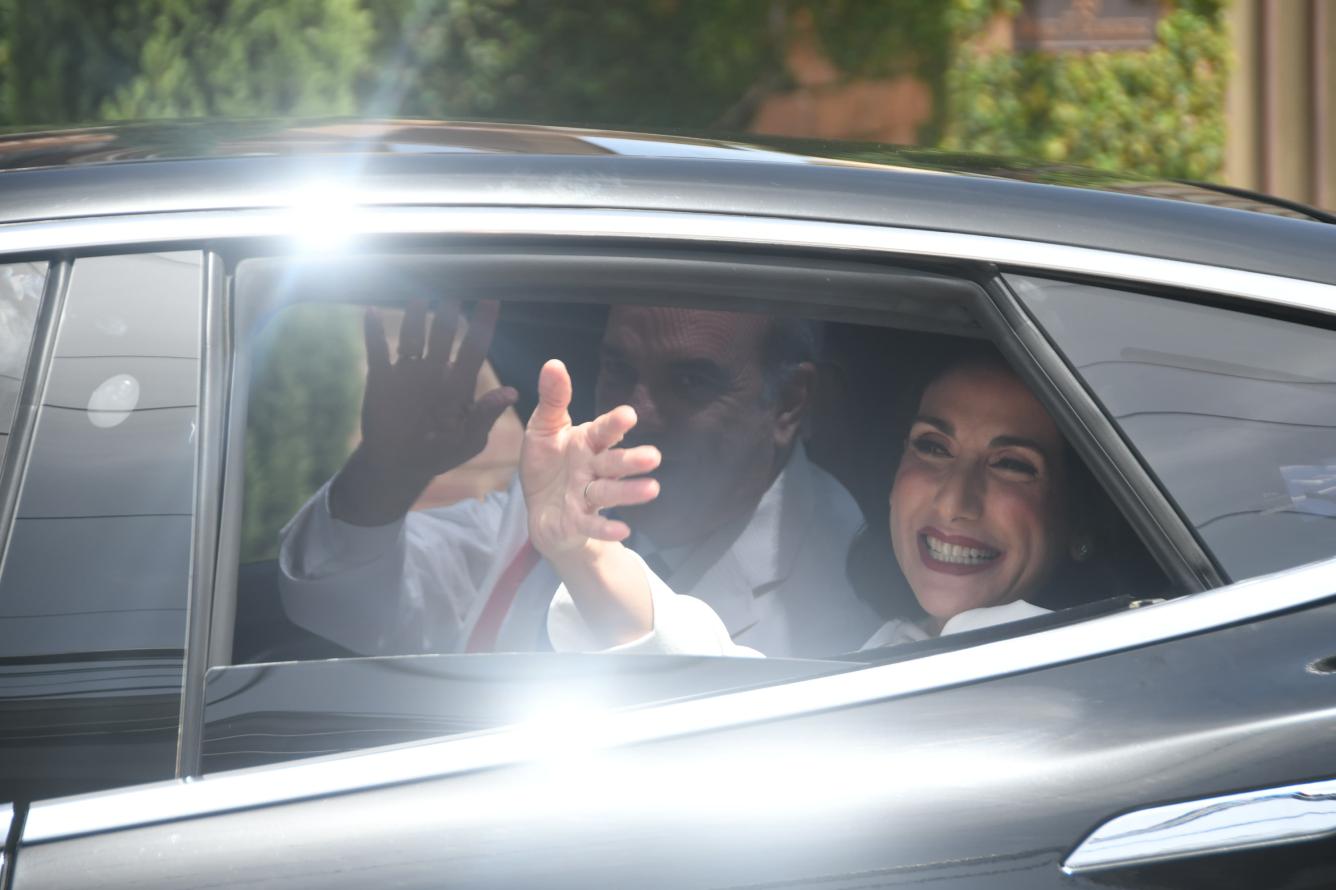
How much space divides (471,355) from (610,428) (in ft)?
1.64

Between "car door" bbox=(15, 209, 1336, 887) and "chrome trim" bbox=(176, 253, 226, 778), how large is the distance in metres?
0.07

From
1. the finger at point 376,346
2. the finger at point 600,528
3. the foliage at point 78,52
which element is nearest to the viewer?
the finger at point 600,528

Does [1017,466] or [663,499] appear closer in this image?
[1017,466]

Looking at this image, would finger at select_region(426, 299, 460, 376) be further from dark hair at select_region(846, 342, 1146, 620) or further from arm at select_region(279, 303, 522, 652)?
dark hair at select_region(846, 342, 1146, 620)

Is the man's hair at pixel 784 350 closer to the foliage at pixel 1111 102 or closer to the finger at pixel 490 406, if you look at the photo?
the finger at pixel 490 406

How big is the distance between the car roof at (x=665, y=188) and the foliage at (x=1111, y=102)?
5.15 metres

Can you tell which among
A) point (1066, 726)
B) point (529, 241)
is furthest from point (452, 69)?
point (1066, 726)

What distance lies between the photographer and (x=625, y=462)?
1.57 meters

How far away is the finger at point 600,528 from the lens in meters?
1.66

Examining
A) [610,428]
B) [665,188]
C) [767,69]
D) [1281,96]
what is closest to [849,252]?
[665,188]

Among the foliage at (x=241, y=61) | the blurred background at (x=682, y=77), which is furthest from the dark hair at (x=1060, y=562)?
the foliage at (x=241, y=61)

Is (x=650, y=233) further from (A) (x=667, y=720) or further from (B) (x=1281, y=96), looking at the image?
(B) (x=1281, y=96)

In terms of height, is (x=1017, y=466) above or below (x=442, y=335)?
below

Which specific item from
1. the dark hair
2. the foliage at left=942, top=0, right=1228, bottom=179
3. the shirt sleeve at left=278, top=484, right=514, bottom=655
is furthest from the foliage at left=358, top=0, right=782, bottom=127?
the dark hair
